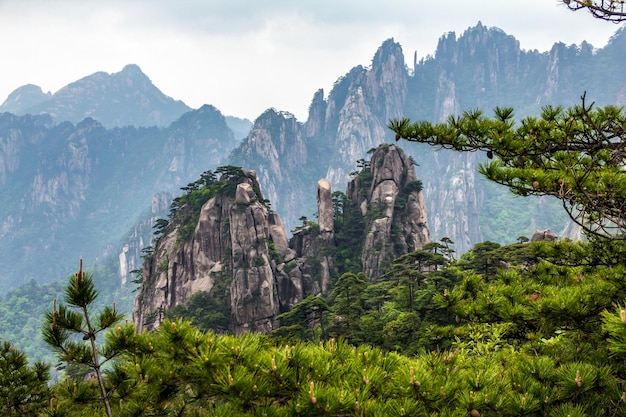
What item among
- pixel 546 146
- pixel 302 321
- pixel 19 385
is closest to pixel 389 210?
pixel 302 321

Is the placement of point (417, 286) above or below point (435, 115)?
below

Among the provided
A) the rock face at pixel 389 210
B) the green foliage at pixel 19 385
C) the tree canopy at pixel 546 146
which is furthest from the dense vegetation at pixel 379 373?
the rock face at pixel 389 210

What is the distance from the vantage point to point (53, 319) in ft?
10.0

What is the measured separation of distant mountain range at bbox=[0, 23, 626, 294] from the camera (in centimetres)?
13575

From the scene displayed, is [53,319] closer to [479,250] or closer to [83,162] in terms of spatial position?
[479,250]

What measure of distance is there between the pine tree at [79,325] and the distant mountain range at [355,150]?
127245 millimetres

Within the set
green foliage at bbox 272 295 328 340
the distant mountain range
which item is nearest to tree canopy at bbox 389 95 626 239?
green foliage at bbox 272 295 328 340

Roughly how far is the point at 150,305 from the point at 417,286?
2866cm

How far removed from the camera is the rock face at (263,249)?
36781 millimetres

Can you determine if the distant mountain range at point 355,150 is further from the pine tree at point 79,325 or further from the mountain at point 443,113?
the pine tree at point 79,325

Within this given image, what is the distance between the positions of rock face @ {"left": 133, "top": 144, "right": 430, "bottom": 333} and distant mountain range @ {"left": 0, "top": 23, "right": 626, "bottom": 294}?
86614mm

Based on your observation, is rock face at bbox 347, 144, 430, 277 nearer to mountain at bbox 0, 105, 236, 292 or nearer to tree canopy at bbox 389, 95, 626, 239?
tree canopy at bbox 389, 95, 626, 239

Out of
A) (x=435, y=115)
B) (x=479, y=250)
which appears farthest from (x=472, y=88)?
(x=479, y=250)

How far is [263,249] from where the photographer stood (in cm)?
3872
